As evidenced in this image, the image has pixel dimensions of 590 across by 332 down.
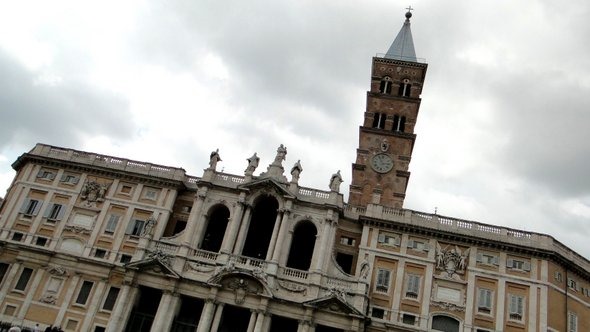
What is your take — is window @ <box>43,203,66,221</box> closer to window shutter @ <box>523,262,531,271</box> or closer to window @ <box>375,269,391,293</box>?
window @ <box>375,269,391,293</box>

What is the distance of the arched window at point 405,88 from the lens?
206 feet

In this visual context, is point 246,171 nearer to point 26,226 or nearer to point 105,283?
point 105,283

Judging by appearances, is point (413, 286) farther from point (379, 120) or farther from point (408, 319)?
point (379, 120)

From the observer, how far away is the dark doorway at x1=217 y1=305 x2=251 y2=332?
139 feet

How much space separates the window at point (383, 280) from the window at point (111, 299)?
75.7 feet

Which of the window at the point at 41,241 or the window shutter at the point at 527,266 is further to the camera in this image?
the window at the point at 41,241

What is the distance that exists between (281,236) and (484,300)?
18.0 metres

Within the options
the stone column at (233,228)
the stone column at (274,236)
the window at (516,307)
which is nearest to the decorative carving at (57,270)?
the stone column at (233,228)

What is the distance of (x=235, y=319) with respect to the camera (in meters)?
42.9

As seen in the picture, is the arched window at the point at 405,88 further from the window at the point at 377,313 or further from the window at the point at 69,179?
the window at the point at 69,179

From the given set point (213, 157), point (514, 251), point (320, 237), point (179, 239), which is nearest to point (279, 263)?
point (320, 237)

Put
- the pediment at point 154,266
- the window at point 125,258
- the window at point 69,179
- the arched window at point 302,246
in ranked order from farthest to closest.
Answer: the window at point 69,179 < the arched window at point 302,246 < the window at point 125,258 < the pediment at point 154,266

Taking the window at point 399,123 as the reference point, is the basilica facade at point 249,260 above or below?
below

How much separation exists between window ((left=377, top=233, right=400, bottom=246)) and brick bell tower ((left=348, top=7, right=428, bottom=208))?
31.6 feet
